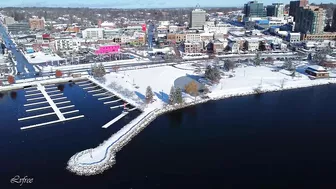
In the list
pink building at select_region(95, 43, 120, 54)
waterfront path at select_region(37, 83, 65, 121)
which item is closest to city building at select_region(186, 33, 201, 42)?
pink building at select_region(95, 43, 120, 54)

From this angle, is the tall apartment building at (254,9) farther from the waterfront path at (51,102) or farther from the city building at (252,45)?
the waterfront path at (51,102)

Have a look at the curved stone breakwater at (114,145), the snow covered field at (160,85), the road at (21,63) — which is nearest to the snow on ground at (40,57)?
the road at (21,63)

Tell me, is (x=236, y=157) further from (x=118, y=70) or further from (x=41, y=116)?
(x=118, y=70)

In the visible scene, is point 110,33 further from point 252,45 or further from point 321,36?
point 321,36

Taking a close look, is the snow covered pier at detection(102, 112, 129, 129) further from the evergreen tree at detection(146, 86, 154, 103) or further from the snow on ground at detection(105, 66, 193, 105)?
the snow on ground at detection(105, 66, 193, 105)

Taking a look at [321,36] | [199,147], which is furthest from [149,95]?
[321,36]

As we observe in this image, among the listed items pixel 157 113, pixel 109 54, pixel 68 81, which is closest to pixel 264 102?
pixel 157 113
